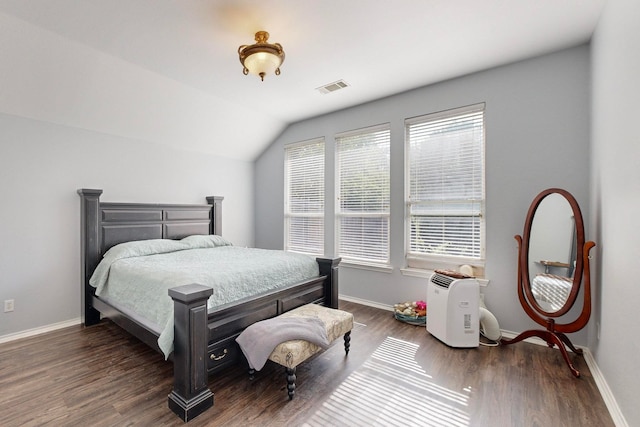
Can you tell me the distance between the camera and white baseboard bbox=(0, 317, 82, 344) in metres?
2.88

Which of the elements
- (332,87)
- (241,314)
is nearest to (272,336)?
(241,314)

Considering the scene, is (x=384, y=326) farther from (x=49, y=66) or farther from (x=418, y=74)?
(x=49, y=66)

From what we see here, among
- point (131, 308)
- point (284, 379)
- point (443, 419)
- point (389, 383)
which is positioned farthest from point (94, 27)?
point (443, 419)

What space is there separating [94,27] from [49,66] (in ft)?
2.36

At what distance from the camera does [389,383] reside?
2.19 m

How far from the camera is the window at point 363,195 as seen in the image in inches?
157

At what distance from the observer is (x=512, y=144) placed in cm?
300

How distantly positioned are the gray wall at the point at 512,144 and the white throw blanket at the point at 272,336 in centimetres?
190

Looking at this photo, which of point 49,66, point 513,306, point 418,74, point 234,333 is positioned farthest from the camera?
point 418,74

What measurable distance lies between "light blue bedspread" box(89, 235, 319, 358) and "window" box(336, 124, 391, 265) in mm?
1178

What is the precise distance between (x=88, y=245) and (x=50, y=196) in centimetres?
64

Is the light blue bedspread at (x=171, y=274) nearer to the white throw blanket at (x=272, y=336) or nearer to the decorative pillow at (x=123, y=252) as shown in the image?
the decorative pillow at (x=123, y=252)

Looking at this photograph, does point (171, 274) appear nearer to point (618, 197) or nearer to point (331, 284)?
point (331, 284)

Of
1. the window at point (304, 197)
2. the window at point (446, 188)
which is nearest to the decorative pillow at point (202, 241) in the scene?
the window at point (304, 197)
